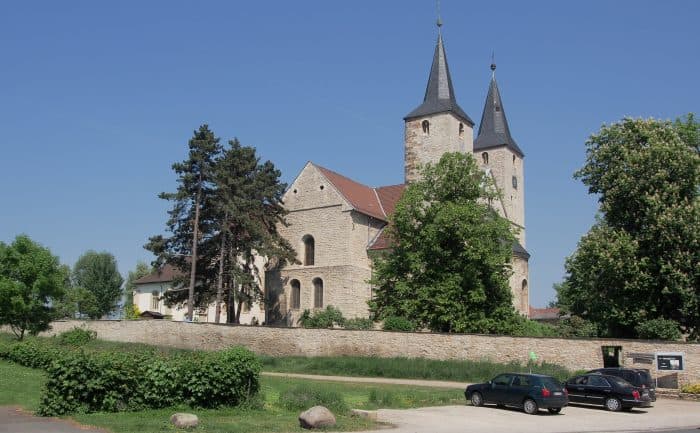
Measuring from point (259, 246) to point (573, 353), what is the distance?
21.9m

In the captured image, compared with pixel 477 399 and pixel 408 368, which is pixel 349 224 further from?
pixel 477 399

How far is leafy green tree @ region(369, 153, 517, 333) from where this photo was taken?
119ft

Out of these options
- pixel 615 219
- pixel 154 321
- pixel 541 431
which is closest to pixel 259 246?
pixel 154 321

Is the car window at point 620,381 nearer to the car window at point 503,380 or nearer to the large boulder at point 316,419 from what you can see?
the car window at point 503,380

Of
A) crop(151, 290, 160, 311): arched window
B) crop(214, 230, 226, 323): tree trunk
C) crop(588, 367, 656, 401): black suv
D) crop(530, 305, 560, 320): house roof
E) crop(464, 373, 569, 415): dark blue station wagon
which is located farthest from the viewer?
crop(530, 305, 560, 320): house roof

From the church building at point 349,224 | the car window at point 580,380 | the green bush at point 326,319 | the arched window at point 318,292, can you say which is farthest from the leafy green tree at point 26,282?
the car window at point 580,380

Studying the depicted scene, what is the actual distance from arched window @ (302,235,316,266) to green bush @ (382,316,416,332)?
46.1 feet

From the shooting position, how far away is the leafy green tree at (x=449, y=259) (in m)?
36.4

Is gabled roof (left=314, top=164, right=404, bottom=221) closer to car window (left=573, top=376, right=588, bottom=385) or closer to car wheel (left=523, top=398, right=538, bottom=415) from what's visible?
car window (left=573, top=376, right=588, bottom=385)

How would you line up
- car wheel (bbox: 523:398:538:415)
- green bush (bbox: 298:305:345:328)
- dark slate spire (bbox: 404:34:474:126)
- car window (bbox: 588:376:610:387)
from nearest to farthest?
1. car wheel (bbox: 523:398:538:415)
2. car window (bbox: 588:376:610:387)
3. green bush (bbox: 298:305:345:328)
4. dark slate spire (bbox: 404:34:474:126)

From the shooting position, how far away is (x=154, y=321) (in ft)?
141

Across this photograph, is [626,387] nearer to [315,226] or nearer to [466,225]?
[466,225]

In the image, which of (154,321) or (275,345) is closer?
(275,345)

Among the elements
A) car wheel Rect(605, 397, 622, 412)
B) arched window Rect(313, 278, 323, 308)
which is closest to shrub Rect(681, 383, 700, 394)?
car wheel Rect(605, 397, 622, 412)
